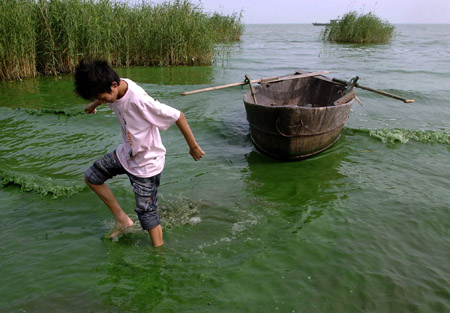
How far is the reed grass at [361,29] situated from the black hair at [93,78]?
74.0 ft

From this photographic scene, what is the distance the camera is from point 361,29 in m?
21.7

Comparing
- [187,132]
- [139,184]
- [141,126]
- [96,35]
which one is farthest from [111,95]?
[96,35]

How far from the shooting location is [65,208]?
3.64 meters

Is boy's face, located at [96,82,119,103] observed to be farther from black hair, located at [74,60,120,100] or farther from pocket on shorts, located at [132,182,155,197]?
pocket on shorts, located at [132,182,155,197]

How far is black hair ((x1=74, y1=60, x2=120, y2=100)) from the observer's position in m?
2.15

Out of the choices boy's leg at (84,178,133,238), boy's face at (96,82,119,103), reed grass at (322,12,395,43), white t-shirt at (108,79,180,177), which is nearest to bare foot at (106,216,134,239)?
boy's leg at (84,178,133,238)

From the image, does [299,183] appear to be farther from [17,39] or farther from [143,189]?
Result: [17,39]

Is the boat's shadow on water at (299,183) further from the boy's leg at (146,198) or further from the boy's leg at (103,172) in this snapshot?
the boy's leg at (103,172)

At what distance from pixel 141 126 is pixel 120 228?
3.61 feet

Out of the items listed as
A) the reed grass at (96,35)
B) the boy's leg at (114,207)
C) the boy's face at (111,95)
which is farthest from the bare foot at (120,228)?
the reed grass at (96,35)

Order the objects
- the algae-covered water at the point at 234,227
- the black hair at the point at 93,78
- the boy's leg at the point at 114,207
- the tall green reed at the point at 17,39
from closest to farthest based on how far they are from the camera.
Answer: the black hair at the point at 93,78
the algae-covered water at the point at 234,227
the boy's leg at the point at 114,207
the tall green reed at the point at 17,39

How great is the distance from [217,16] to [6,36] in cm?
1471

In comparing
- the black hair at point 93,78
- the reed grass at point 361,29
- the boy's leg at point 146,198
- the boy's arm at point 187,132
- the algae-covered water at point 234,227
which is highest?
the reed grass at point 361,29

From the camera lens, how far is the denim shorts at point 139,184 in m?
2.61
